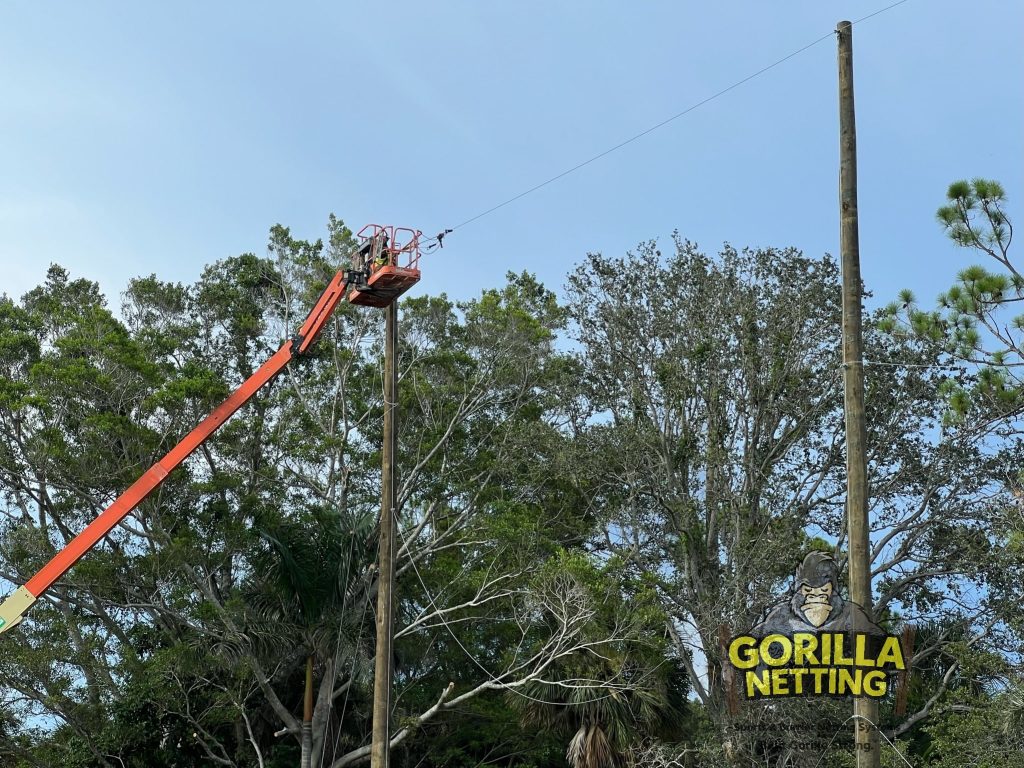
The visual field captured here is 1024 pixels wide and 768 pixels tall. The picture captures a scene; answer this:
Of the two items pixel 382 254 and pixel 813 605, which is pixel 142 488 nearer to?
pixel 382 254

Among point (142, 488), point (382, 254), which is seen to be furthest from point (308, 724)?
point (382, 254)

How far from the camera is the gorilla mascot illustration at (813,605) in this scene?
36.8ft

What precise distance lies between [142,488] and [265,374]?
3227 millimetres

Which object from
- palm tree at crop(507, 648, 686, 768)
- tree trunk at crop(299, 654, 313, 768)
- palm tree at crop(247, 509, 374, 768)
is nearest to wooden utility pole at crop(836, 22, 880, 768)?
palm tree at crop(507, 648, 686, 768)

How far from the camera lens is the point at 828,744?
67.8ft

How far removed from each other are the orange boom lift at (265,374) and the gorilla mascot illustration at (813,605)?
9237 millimetres

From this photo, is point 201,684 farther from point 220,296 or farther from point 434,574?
point 220,296

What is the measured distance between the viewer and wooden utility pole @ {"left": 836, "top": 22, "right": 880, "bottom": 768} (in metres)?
10.4

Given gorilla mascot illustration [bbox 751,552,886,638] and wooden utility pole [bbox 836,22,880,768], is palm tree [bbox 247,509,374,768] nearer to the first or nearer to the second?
gorilla mascot illustration [bbox 751,552,886,638]

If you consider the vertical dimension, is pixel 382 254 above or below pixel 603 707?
above

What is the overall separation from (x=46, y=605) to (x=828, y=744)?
18.3m

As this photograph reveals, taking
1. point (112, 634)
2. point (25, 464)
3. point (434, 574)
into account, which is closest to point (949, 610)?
point (434, 574)

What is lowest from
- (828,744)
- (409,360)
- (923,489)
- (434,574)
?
(828,744)

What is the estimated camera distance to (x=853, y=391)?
10.9 meters
